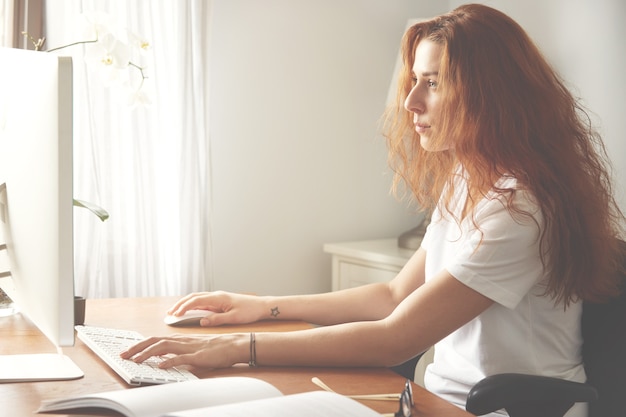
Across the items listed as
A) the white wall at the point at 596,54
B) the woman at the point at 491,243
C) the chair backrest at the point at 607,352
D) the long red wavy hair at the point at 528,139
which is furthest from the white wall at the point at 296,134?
the chair backrest at the point at 607,352

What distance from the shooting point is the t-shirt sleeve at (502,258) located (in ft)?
4.39

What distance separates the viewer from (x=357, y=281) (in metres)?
2.86

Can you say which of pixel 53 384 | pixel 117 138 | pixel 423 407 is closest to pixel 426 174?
pixel 423 407

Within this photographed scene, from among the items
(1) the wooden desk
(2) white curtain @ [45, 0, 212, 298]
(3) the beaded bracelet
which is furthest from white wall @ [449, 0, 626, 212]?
(3) the beaded bracelet

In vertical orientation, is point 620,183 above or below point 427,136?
below

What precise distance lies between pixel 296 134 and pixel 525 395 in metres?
1.80

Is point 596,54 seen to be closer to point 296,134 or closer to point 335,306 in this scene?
point 296,134

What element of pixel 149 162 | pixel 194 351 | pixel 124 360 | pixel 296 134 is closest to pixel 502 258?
pixel 194 351

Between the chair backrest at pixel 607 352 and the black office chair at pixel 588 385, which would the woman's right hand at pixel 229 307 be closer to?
the black office chair at pixel 588 385

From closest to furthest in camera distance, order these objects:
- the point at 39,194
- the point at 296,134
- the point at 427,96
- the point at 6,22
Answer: the point at 39,194
the point at 427,96
the point at 6,22
the point at 296,134

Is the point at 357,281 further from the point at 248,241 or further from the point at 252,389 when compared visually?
the point at 252,389

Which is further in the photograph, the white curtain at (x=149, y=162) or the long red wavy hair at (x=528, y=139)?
the white curtain at (x=149, y=162)

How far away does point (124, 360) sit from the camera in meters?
1.24

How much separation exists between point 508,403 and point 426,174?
2.08 ft
